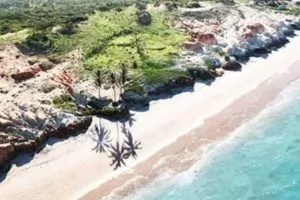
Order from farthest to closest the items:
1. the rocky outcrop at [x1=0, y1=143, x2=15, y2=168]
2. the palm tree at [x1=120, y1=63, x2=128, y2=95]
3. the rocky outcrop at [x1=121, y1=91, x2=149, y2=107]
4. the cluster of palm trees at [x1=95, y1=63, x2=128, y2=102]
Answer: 1. the cluster of palm trees at [x1=95, y1=63, x2=128, y2=102]
2. the palm tree at [x1=120, y1=63, x2=128, y2=95]
3. the rocky outcrop at [x1=121, y1=91, x2=149, y2=107]
4. the rocky outcrop at [x1=0, y1=143, x2=15, y2=168]

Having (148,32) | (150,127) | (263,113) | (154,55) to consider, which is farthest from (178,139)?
(148,32)

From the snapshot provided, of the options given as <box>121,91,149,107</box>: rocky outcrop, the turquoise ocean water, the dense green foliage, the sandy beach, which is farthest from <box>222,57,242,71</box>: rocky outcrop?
the dense green foliage

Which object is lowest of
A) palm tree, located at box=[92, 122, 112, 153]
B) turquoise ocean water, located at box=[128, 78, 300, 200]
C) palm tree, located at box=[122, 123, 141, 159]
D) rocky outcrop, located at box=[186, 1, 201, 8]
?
turquoise ocean water, located at box=[128, 78, 300, 200]

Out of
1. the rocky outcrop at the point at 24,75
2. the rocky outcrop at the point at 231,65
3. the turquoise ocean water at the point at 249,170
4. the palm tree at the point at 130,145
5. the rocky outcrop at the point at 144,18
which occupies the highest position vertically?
the rocky outcrop at the point at 24,75

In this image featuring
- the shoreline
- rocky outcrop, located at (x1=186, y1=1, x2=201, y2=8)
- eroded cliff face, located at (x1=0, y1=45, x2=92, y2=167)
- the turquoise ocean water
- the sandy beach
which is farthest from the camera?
rocky outcrop, located at (x1=186, y1=1, x2=201, y2=8)

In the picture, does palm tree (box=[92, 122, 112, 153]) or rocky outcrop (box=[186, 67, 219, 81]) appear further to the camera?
rocky outcrop (box=[186, 67, 219, 81])

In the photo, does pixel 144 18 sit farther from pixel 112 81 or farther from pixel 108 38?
pixel 112 81

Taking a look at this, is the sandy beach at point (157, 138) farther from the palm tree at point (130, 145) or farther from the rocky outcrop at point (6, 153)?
the rocky outcrop at point (6, 153)

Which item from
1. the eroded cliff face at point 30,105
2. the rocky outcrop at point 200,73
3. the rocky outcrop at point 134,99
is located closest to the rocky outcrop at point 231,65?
the rocky outcrop at point 200,73

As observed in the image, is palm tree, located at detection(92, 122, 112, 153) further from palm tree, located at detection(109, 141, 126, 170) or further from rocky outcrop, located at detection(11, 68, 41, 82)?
rocky outcrop, located at detection(11, 68, 41, 82)
